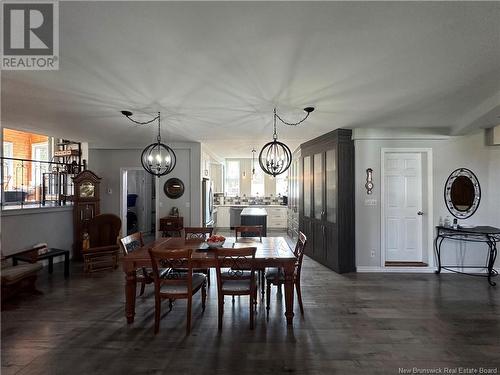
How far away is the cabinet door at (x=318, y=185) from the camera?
4.87 m

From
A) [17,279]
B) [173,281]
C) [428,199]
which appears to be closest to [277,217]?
[428,199]

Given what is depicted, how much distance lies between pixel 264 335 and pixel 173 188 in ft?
13.3

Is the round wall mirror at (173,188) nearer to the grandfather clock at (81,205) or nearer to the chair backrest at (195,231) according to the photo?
the grandfather clock at (81,205)

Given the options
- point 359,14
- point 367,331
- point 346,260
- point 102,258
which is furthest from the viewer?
point 102,258

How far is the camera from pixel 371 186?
4402mm

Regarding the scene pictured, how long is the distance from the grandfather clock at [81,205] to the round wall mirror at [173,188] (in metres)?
1.48

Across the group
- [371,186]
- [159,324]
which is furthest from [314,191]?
[159,324]

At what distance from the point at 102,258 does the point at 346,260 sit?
4757 millimetres

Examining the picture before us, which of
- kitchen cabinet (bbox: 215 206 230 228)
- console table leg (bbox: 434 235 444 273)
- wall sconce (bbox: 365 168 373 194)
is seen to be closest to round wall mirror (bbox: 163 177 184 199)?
kitchen cabinet (bbox: 215 206 230 228)

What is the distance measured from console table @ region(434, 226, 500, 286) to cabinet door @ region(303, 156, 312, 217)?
94.0 inches

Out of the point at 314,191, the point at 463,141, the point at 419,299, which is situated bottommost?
the point at 419,299

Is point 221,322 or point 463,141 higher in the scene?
point 463,141

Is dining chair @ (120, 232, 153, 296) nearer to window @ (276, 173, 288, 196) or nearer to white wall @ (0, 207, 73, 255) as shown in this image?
white wall @ (0, 207, 73, 255)

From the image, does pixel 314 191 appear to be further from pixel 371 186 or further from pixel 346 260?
pixel 346 260
